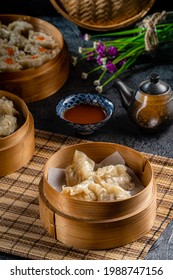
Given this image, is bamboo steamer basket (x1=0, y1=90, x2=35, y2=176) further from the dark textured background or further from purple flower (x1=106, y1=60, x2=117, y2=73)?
the dark textured background

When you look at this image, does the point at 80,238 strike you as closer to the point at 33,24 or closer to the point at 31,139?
the point at 31,139

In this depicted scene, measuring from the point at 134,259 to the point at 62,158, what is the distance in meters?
0.79

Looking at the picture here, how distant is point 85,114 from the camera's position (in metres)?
5.20

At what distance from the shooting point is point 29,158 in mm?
4945

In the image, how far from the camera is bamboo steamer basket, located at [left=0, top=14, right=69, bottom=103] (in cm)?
543

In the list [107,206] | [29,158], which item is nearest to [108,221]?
[107,206]

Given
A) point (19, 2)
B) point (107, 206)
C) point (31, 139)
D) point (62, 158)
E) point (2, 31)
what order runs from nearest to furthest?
point (107, 206) < point (62, 158) < point (31, 139) < point (2, 31) < point (19, 2)

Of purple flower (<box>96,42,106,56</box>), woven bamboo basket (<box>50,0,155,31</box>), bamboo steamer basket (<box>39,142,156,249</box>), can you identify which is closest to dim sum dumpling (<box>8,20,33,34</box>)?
woven bamboo basket (<box>50,0,155,31</box>)

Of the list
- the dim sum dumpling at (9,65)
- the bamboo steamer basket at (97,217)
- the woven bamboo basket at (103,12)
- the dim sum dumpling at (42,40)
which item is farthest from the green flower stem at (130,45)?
the bamboo steamer basket at (97,217)

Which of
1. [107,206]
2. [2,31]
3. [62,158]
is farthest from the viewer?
[2,31]

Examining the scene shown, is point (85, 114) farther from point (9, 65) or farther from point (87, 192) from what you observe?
point (87, 192)

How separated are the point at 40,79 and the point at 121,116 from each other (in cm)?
64

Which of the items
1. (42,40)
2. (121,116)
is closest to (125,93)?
(121,116)

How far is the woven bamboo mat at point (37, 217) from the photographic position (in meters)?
4.13
